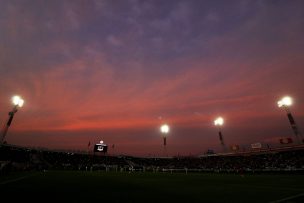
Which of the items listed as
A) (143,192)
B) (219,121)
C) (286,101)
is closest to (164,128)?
(219,121)

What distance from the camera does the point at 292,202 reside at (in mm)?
14836

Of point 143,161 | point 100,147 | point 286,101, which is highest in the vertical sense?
point 286,101

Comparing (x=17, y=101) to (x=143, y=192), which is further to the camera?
(x=17, y=101)

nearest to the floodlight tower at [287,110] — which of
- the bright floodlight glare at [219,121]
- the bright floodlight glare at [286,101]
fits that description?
the bright floodlight glare at [286,101]

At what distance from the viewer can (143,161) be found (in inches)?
4958

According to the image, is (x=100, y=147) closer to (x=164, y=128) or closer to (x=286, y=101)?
(x=164, y=128)

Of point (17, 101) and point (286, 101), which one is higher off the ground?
point (286, 101)

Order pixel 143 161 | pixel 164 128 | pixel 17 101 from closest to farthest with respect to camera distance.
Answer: pixel 17 101 → pixel 164 128 → pixel 143 161

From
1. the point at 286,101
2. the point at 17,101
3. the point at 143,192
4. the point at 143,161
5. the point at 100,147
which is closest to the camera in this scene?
the point at 143,192

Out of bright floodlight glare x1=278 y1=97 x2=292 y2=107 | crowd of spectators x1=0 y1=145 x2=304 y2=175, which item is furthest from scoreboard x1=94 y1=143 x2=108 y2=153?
bright floodlight glare x1=278 y1=97 x2=292 y2=107

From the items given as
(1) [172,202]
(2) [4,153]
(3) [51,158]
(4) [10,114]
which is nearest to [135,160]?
(3) [51,158]

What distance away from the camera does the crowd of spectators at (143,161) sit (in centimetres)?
6650

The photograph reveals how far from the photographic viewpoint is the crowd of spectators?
2618 inches

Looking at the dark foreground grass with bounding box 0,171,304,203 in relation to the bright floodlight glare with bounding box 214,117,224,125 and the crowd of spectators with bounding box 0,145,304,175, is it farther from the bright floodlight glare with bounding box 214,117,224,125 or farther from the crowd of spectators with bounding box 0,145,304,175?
the bright floodlight glare with bounding box 214,117,224,125
